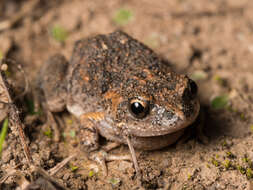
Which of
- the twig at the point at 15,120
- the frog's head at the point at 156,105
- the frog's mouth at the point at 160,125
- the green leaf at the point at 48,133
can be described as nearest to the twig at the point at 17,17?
the twig at the point at 15,120

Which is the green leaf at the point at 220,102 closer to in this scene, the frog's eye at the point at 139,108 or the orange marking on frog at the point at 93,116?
the frog's eye at the point at 139,108

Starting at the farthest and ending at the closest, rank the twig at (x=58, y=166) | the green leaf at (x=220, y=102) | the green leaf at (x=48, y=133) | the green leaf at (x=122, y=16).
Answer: the green leaf at (x=122, y=16) < the green leaf at (x=220, y=102) < the green leaf at (x=48, y=133) < the twig at (x=58, y=166)

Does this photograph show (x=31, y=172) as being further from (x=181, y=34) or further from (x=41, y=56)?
(x=181, y=34)

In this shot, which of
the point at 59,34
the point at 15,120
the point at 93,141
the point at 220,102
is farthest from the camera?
the point at 59,34

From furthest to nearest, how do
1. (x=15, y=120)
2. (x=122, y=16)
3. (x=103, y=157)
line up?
(x=122, y=16), (x=103, y=157), (x=15, y=120)

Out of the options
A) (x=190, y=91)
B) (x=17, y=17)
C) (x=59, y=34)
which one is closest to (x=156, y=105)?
(x=190, y=91)

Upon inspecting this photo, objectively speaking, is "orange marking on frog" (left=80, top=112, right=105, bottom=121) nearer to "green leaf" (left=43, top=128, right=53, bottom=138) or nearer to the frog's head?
the frog's head

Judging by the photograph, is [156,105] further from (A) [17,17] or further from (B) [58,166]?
(A) [17,17]

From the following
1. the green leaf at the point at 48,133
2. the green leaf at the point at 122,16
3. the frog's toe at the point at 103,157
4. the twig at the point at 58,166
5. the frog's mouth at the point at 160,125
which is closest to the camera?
the frog's mouth at the point at 160,125
